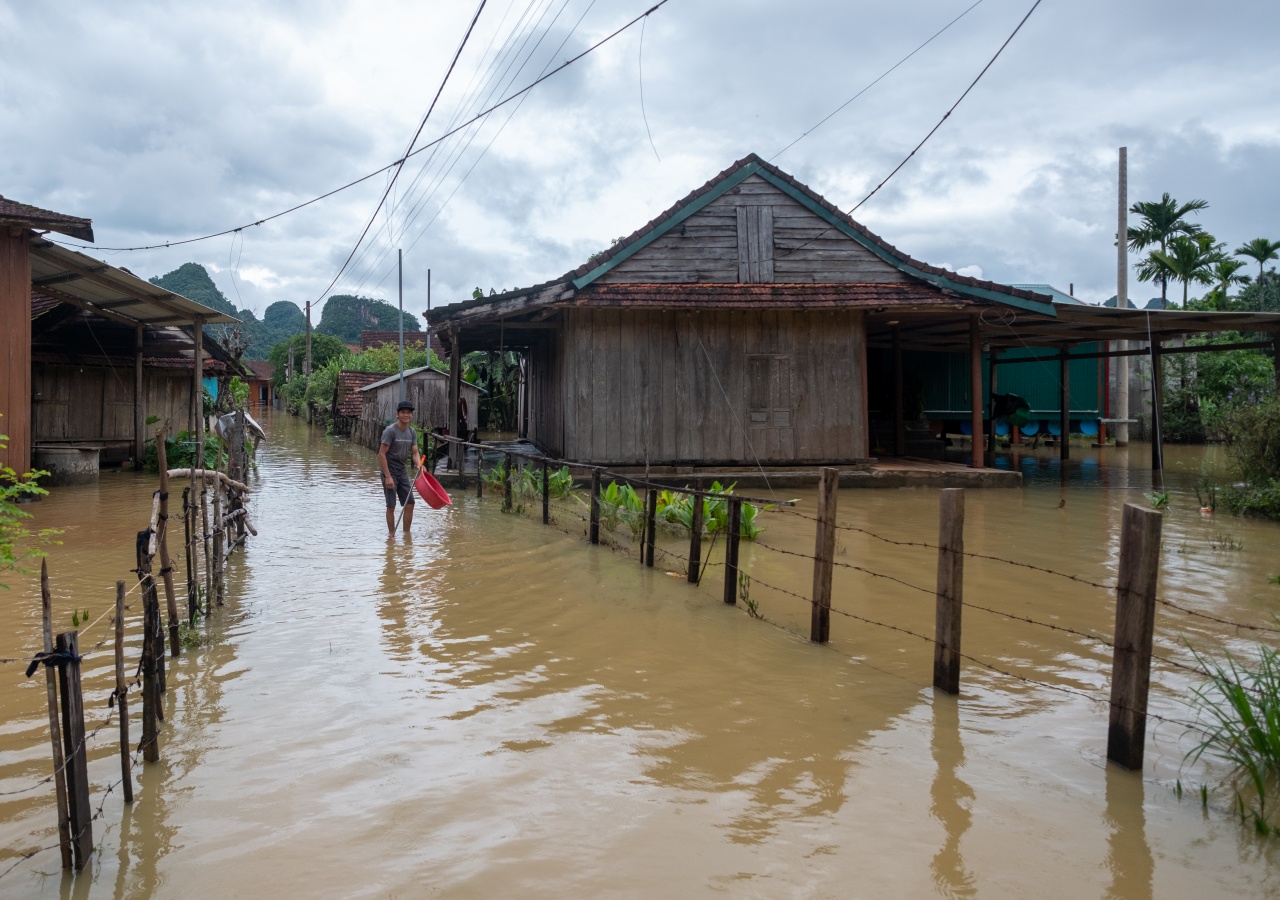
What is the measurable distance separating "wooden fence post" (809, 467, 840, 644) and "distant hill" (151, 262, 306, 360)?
7127cm

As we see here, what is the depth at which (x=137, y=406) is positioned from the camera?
18328 mm

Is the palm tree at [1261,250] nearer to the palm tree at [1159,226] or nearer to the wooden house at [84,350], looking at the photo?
the palm tree at [1159,226]

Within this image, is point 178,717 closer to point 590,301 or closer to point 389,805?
point 389,805

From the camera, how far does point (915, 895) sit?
11.1 feet

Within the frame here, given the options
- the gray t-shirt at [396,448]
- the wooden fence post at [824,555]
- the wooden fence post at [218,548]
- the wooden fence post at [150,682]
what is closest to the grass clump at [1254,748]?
the wooden fence post at [824,555]

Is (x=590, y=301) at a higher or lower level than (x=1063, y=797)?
higher

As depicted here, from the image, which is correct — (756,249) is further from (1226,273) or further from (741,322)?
(1226,273)

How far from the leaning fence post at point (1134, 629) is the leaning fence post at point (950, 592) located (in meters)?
1.04

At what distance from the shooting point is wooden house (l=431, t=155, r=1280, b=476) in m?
15.2

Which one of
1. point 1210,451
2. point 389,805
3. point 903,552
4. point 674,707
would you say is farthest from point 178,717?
point 1210,451

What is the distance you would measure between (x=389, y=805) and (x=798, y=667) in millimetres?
2853

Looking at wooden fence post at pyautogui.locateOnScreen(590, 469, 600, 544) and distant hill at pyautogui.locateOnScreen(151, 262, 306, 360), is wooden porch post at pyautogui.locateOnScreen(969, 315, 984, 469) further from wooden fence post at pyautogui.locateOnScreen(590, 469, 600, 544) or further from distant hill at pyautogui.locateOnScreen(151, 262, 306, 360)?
distant hill at pyautogui.locateOnScreen(151, 262, 306, 360)

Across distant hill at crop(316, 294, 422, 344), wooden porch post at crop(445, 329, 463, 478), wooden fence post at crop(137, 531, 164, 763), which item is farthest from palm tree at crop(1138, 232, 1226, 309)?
distant hill at crop(316, 294, 422, 344)

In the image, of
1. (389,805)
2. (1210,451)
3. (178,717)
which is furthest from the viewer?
(1210,451)
